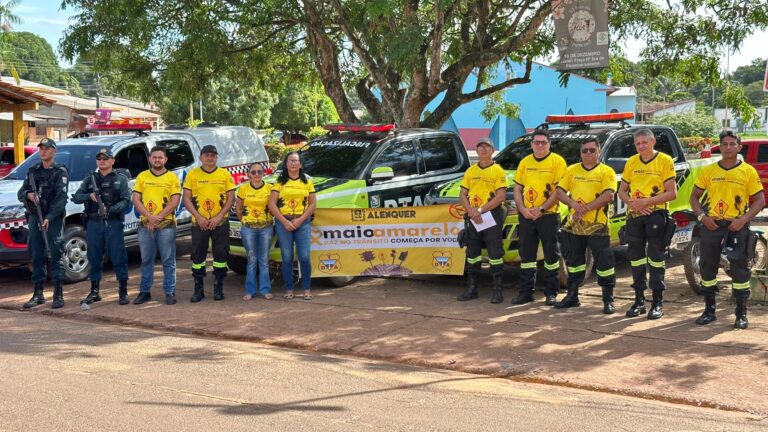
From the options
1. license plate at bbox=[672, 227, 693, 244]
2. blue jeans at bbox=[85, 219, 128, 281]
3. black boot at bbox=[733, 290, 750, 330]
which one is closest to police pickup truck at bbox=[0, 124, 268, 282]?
blue jeans at bbox=[85, 219, 128, 281]

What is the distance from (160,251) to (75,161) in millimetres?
3213

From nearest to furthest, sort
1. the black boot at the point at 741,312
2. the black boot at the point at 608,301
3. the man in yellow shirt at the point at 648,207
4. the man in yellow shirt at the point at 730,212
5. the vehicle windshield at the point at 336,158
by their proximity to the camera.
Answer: the man in yellow shirt at the point at 730,212 → the black boot at the point at 741,312 → the man in yellow shirt at the point at 648,207 → the black boot at the point at 608,301 → the vehicle windshield at the point at 336,158

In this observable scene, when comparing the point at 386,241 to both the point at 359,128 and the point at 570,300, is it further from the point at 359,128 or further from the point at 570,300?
the point at 570,300

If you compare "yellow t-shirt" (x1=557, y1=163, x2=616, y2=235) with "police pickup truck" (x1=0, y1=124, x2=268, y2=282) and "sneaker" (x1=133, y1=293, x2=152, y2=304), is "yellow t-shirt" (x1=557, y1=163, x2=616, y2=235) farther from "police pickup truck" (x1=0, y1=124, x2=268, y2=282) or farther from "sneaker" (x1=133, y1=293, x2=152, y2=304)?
"police pickup truck" (x1=0, y1=124, x2=268, y2=282)

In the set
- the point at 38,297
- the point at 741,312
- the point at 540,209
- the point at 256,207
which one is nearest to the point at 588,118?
the point at 540,209

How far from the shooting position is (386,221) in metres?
10.0

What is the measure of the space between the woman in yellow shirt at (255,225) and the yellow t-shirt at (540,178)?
9.82 ft

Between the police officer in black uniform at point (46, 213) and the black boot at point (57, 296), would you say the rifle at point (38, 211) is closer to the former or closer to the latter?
the police officer in black uniform at point (46, 213)

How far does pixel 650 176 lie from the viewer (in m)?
8.27

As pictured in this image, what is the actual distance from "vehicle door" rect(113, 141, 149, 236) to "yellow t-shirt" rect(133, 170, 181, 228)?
7.54 feet

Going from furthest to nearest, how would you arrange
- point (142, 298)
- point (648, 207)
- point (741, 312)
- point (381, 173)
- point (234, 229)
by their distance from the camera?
point (234, 229) < point (381, 173) < point (142, 298) < point (648, 207) < point (741, 312)

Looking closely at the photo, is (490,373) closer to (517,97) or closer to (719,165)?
(719,165)

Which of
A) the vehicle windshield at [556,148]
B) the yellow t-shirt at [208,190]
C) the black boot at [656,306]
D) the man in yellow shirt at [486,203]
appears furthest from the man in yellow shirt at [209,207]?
the black boot at [656,306]

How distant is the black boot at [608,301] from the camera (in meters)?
8.62
